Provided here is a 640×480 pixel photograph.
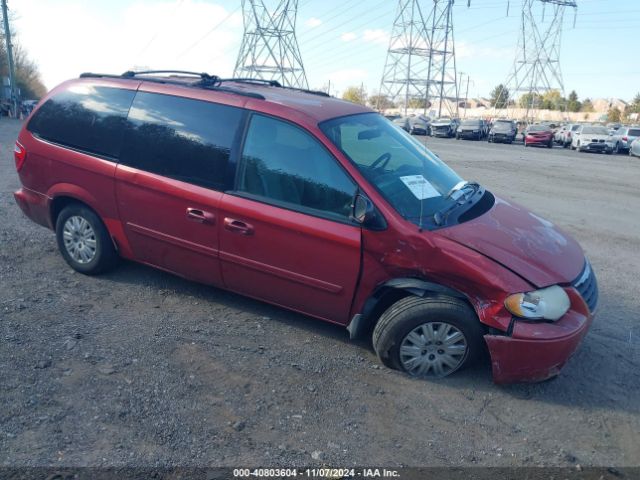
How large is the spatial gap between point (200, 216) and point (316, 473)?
222 centimetres

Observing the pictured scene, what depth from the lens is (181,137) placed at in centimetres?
458

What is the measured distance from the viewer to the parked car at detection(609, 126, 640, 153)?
1296 inches

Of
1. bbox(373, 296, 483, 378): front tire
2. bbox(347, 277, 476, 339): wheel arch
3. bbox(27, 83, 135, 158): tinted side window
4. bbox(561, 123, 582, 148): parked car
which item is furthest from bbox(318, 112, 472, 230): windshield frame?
bbox(561, 123, 582, 148): parked car

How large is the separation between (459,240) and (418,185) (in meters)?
0.69

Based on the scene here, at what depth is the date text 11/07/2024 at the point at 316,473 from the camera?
9.46ft

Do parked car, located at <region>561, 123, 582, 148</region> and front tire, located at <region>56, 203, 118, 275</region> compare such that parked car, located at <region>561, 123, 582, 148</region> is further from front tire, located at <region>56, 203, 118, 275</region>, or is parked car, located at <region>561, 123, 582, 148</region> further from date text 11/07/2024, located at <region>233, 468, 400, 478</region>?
date text 11/07/2024, located at <region>233, 468, 400, 478</region>

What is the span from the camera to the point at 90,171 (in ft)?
16.2

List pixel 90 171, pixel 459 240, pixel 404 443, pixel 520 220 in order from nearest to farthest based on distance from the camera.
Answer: pixel 404 443 → pixel 459 240 → pixel 520 220 → pixel 90 171

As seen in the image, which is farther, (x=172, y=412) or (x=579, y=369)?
(x=579, y=369)

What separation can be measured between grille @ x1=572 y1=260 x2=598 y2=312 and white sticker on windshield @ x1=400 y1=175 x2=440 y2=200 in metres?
1.19

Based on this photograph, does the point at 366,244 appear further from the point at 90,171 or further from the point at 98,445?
the point at 90,171

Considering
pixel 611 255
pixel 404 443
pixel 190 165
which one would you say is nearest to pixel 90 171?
pixel 190 165

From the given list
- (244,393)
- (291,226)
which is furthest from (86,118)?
(244,393)

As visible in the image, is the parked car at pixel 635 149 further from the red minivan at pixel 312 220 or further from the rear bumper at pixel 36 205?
the rear bumper at pixel 36 205
